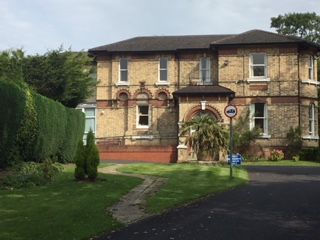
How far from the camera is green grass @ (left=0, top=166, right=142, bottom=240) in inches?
386

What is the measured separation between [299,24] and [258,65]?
31157 millimetres

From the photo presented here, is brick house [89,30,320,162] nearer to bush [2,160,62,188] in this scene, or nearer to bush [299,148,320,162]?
bush [299,148,320,162]

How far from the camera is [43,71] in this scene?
31688 millimetres

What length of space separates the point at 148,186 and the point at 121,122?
2196 centimetres

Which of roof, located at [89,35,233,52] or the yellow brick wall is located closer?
the yellow brick wall

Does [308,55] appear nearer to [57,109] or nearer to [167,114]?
[167,114]

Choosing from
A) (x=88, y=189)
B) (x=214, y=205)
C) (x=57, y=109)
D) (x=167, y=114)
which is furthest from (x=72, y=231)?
(x=167, y=114)

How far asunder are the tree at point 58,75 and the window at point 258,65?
37.8 feet

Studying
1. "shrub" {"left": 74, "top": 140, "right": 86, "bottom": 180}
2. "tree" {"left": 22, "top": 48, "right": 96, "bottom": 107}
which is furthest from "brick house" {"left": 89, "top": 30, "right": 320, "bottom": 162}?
"shrub" {"left": 74, "top": 140, "right": 86, "bottom": 180}

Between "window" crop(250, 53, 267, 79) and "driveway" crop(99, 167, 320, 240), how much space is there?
68.4ft

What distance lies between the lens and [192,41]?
40406 mm

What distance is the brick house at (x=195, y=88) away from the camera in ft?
115

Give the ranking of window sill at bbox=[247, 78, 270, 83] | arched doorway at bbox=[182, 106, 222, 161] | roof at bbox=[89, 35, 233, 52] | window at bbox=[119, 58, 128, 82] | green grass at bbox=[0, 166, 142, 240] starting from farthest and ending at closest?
window at bbox=[119, 58, 128, 82] < roof at bbox=[89, 35, 233, 52] < window sill at bbox=[247, 78, 270, 83] < arched doorway at bbox=[182, 106, 222, 161] < green grass at bbox=[0, 166, 142, 240]

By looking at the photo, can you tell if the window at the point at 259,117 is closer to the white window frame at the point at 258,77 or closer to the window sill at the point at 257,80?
the window sill at the point at 257,80
